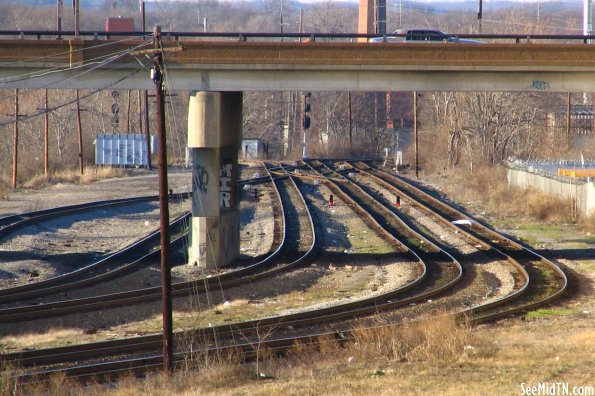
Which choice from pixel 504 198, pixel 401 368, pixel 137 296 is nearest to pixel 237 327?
pixel 137 296

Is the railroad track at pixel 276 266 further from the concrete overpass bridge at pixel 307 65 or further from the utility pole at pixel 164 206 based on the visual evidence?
the concrete overpass bridge at pixel 307 65

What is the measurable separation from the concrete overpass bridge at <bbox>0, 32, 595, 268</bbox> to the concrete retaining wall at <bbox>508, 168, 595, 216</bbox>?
28.3ft

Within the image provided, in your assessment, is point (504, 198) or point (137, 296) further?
point (504, 198)

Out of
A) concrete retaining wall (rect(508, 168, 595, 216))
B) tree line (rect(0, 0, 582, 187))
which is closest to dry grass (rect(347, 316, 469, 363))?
tree line (rect(0, 0, 582, 187))

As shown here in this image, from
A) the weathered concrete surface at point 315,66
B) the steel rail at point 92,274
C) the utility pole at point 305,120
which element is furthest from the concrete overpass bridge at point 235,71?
the utility pole at point 305,120

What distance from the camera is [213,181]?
2288 cm

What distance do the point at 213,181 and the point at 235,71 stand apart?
2.95m

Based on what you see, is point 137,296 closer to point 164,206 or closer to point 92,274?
point 92,274

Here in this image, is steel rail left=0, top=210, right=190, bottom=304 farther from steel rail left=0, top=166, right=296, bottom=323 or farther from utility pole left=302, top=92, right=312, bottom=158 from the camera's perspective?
utility pole left=302, top=92, right=312, bottom=158

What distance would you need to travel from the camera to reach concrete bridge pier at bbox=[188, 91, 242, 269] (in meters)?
22.3

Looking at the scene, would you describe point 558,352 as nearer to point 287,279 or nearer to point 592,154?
point 287,279

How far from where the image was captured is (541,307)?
17594mm

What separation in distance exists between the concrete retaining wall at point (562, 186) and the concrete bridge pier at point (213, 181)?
1364cm

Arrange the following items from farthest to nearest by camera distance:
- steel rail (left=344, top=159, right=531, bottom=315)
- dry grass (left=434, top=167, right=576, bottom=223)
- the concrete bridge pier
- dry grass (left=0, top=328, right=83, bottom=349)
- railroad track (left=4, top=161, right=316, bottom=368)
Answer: dry grass (left=434, top=167, right=576, bottom=223), the concrete bridge pier, steel rail (left=344, top=159, right=531, bottom=315), dry grass (left=0, top=328, right=83, bottom=349), railroad track (left=4, top=161, right=316, bottom=368)
